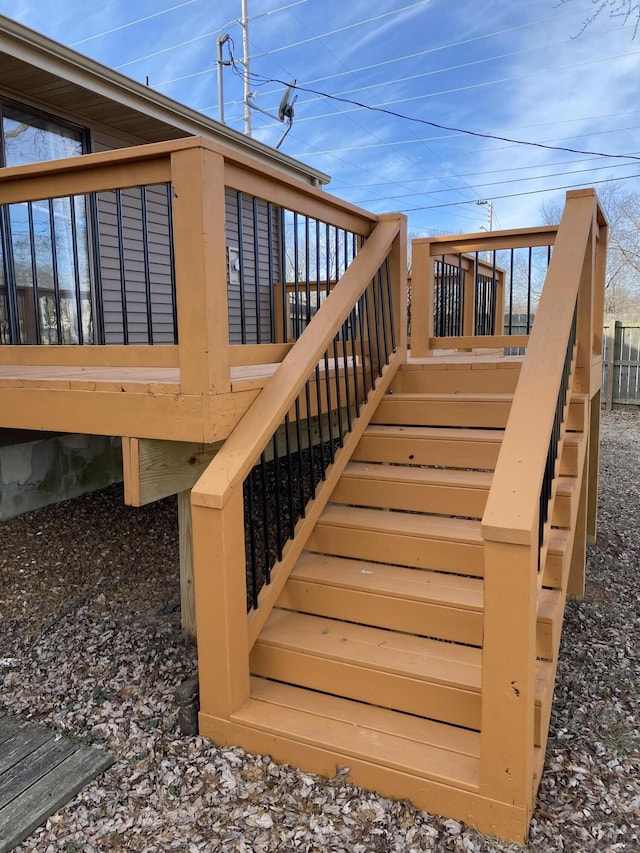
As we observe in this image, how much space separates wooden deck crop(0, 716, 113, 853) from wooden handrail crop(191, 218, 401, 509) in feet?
3.29

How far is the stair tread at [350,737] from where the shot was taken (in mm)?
1887

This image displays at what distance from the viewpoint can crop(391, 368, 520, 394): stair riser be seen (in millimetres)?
3402

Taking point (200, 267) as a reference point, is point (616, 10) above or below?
above

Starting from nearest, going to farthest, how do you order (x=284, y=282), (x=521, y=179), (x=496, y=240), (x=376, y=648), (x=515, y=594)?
(x=515, y=594), (x=376, y=648), (x=496, y=240), (x=284, y=282), (x=521, y=179)

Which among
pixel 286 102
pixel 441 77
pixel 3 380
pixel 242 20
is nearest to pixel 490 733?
pixel 3 380

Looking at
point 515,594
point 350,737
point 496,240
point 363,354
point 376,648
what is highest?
point 496,240

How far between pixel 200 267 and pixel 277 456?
0.97 metres

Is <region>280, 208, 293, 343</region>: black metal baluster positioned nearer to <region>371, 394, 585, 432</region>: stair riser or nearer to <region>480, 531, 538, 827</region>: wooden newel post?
<region>371, 394, 585, 432</region>: stair riser

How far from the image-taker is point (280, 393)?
7.90ft

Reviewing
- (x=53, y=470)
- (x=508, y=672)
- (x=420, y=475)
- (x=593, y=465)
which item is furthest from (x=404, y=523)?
(x=53, y=470)

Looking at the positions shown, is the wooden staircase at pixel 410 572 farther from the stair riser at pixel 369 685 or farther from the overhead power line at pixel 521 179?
the overhead power line at pixel 521 179

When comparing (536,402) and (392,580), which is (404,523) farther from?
(536,402)

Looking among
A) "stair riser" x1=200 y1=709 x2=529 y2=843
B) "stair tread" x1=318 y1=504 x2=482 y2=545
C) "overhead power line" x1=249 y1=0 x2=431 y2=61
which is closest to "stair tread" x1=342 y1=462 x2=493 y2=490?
"stair tread" x1=318 y1=504 x2=482 y2=545

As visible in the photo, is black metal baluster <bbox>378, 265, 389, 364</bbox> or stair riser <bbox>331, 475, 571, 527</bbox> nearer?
stair riser <bbox>331, 475, 571, 527</bbox>
